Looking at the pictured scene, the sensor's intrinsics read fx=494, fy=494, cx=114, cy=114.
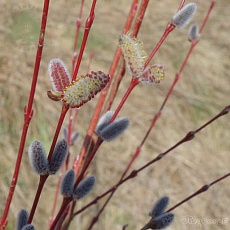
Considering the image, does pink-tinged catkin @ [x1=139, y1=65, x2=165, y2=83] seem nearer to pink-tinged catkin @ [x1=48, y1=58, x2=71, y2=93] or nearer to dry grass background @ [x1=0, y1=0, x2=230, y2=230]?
pink-tinged catkin @ [x1=48, y1=58, x2=71, y2=93]

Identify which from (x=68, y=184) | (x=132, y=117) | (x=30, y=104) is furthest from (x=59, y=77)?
(x=132, y=117)

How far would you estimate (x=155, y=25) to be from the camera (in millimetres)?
3482

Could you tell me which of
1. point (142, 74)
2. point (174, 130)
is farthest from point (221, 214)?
point (142, 74)

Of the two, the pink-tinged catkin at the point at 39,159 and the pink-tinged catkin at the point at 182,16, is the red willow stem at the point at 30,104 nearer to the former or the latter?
the pink-tinged catkin at the point at 39,159

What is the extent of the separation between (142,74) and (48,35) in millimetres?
2569

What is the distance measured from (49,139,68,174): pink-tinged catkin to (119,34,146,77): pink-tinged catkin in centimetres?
12

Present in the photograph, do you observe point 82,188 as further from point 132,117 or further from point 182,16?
point 132,117

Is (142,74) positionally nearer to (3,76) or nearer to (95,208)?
(95,208)

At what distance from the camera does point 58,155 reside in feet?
1.84

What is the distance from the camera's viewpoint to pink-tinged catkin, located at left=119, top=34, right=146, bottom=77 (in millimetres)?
592

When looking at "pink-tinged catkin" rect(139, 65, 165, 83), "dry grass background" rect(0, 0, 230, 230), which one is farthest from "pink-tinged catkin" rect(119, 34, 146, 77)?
"dry grass background" rect(0, 0, 230, 230)

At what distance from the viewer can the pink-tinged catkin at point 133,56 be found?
0.59 m

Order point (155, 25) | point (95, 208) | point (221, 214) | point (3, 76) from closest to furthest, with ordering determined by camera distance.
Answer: point (95, 208)
point (221, 214)
point (3, 76)
point (155, 25)

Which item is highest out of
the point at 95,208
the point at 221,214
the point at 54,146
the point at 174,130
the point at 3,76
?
the point at 3,76
